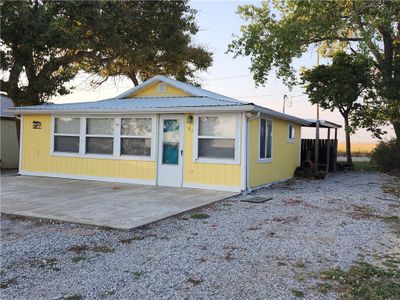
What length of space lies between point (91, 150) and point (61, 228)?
251 inches

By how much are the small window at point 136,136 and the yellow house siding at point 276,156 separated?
119 inches

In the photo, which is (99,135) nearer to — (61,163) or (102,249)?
(61,163)

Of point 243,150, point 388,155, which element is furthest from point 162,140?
point 388,155

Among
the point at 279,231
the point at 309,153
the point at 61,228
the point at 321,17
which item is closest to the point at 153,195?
the point at 61,228

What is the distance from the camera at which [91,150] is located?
478 inches

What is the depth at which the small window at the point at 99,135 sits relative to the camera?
38.8ft

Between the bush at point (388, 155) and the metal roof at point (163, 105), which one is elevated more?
the metal roof at point (163, 105)

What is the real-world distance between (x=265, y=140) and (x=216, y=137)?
6.30 ft

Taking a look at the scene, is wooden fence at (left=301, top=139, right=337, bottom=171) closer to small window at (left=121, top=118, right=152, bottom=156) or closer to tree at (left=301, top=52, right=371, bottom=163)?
tree at (left=301, top=52, right=371, bottom=163)

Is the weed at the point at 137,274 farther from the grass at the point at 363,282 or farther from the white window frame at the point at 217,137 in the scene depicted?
the white window frame at the point at 217,137

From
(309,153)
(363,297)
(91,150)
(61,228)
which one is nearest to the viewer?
(363,297)

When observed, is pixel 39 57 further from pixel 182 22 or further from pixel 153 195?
pixel 153 195

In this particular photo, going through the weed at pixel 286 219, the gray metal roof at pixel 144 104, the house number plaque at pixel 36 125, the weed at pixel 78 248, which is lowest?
the weed at pixel 78 248

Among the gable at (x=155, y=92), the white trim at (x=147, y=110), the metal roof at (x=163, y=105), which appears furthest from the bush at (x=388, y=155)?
the white trim at (x=147, y=110)
